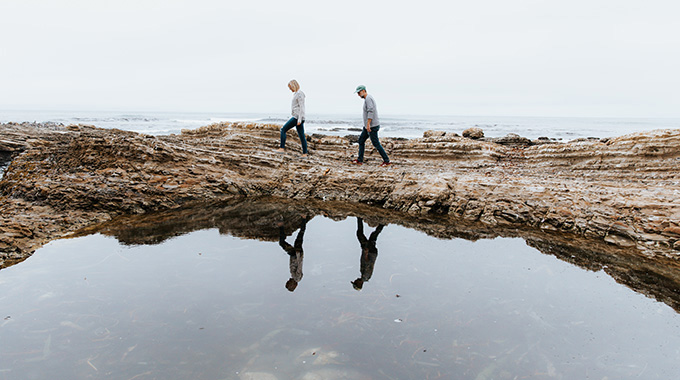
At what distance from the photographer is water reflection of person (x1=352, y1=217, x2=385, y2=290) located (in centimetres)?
485

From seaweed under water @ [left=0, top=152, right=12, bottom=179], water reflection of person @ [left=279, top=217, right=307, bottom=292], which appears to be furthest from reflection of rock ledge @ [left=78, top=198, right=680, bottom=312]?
seaweed under water @ [left=0, top=152, right=12, bottom=179]

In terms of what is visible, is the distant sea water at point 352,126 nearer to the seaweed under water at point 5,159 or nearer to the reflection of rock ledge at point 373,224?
the seaweed under water at point 5,159

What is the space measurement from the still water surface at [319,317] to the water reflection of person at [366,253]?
1.7 inches

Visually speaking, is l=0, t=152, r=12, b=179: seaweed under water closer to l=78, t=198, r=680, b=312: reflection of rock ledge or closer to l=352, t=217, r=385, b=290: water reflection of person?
l=78, t=198, r=680, b=312: reflection of rock ledge

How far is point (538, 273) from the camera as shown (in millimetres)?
5043

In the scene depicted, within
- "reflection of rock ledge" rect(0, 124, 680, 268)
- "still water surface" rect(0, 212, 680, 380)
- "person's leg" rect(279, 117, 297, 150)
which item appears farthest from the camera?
"person's leg" rect(279, 117, 297, 150)

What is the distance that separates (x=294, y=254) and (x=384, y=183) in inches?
157

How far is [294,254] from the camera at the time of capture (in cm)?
573

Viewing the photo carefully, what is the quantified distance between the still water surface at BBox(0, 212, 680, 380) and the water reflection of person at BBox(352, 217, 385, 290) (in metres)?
0.04

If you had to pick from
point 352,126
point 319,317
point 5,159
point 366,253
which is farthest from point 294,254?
point 352,126

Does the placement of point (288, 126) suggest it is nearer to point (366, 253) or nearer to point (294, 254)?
point (294, 254)

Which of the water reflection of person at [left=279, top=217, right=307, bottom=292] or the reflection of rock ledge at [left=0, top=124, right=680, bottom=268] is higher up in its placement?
the reflection of rock ledge at [left=0, top=124, right=680, bottom=268]

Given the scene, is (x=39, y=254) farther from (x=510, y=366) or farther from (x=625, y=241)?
(x=625, y=241)

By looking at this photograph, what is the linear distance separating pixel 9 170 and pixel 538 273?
11776 mm
